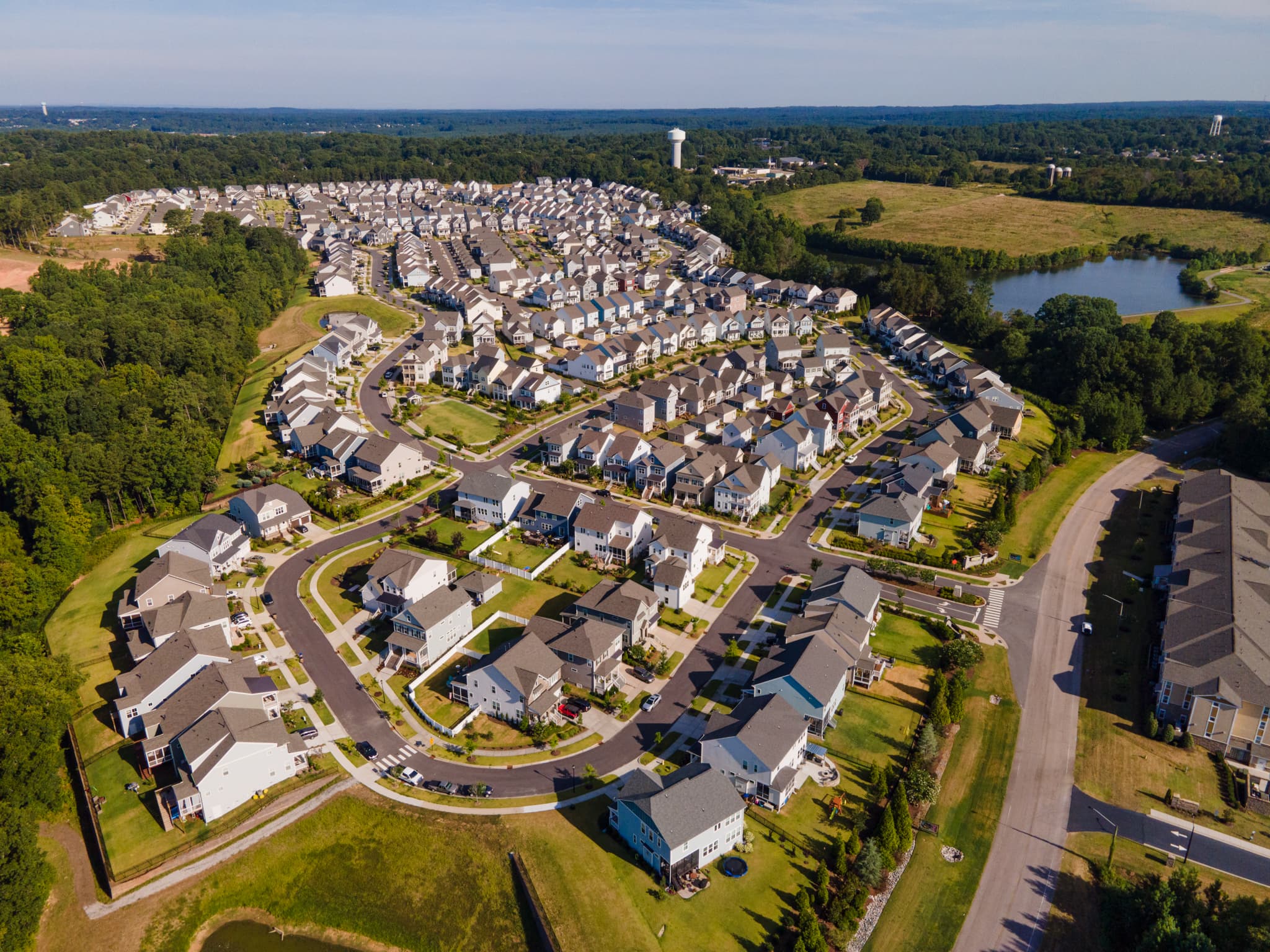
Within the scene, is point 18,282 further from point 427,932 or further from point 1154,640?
point 1154,640

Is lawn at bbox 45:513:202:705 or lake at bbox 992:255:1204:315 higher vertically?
lake at bbox 992:255:1204:315

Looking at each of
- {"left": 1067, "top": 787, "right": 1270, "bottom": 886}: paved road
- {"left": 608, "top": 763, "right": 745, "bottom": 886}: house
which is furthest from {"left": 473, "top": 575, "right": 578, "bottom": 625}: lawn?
{"left": 1067, "top": 787, "right": 1270, "bottom": 886}: paved road

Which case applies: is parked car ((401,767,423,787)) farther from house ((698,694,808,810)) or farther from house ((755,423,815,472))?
house ((755,423,815,472))

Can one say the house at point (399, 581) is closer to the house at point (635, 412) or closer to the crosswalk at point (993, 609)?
Result: the house at point (635, 412)

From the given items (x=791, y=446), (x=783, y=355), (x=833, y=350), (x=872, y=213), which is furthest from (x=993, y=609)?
(x=872, y=213)

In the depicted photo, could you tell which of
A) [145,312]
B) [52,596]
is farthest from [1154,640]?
[145,312]

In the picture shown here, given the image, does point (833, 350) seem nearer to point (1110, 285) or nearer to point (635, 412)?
point (635, 412)

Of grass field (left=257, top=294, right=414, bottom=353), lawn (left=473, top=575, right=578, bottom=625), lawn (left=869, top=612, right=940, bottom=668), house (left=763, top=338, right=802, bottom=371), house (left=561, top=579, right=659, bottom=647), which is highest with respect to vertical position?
grass field (left=257, top=294, right=414, bottom=353)

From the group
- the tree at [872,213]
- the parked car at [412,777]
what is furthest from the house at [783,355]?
the tree at [872,213]
